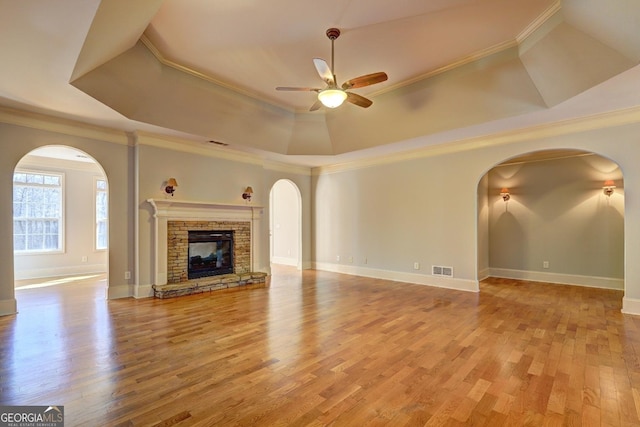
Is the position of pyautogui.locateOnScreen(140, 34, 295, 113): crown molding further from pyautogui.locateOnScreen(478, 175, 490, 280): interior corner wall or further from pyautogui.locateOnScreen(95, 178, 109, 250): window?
pyautogui.locateOnScreen(95, 178, 109, 250): window

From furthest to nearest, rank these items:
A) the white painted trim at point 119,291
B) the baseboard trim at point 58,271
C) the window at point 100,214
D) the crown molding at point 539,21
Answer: the window at point 100,214 → the baseboard trim at point 58,271 → the white painted trim at point 119,291 → the crown molding at point 539,21

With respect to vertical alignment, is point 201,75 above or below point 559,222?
above

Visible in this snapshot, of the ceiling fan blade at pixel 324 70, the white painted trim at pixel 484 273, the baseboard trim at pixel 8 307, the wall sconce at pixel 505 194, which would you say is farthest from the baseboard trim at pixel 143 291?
the wall sconce at pixel 505 194

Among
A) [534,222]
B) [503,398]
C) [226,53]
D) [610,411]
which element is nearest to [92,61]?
[226,53]

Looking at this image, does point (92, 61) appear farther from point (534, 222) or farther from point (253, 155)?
point (534, 222)

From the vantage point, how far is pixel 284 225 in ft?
31.3

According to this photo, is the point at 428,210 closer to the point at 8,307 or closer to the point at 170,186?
the point at 170,186

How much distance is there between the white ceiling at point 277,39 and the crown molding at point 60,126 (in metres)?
0.18

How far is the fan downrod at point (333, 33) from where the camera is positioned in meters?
3.35

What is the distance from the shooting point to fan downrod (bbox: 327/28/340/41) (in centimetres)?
335

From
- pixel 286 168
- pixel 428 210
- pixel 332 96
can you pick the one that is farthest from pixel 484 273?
pixel 332 96

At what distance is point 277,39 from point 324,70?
0.88m

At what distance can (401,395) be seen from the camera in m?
2.27

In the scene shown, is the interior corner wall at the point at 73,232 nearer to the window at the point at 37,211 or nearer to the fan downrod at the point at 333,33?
the window at the point at 37,211
